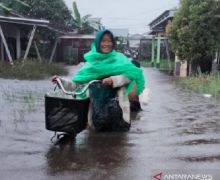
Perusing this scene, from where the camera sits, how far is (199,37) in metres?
17.0

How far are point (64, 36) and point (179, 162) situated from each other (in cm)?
3230

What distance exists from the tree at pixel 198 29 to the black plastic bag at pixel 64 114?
12.6 m

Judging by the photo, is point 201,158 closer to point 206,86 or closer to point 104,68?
point 104,68

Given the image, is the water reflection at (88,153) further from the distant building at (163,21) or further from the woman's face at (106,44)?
the distant building at (163,21)

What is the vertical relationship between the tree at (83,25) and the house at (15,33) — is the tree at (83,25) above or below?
above

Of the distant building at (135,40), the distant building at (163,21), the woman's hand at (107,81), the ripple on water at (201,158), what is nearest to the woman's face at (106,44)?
the woman's hand at (107,81)

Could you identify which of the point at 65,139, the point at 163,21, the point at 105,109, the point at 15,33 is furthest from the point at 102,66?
the point at 163,21

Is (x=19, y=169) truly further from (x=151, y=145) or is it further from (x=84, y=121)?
(x=151, y=145)

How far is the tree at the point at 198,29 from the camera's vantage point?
16.7 metres

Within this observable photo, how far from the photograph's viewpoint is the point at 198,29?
16.9 meters

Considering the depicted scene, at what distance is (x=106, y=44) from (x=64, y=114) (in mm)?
1253

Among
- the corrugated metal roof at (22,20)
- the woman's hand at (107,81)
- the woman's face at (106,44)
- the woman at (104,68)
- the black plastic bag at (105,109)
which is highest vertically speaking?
the corrugated metal roof at (22,20)

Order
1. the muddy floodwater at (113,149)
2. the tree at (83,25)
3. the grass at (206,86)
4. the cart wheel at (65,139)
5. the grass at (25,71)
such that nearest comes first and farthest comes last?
1. the muddy floodwater at (113,149)
2. the cart wheel at (65,139)
3. the grass at (206,86)
4. the grass at (25,71)
5. the tree at (83,25)

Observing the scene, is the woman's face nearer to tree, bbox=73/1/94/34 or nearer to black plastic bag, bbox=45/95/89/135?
black plastic bag, bbox=45/95/89/135
